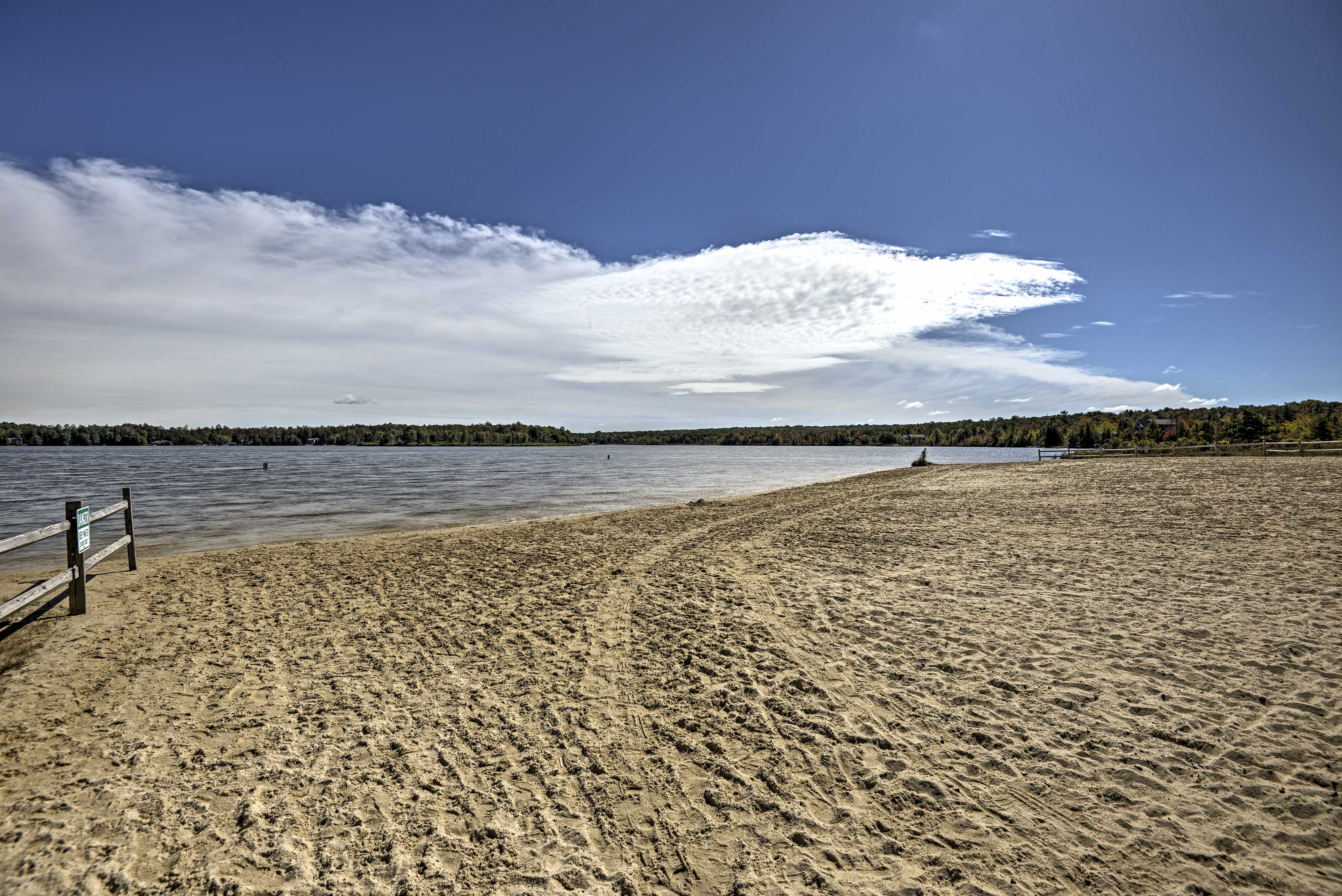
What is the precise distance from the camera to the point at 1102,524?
533 inches

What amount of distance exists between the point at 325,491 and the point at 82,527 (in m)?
24.9

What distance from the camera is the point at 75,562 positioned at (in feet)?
27.4

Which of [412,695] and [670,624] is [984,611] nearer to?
[670,624]

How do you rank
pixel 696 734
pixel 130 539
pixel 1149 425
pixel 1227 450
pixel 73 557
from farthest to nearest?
pixel 1149 425 → pixel 1227 450 → pixel 130 539 → pixel 73 557 → pixel 696 734

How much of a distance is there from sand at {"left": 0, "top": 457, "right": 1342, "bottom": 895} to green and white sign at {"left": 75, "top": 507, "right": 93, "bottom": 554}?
1.12 m

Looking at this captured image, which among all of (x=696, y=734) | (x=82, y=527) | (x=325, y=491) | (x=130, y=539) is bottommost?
(x=325, y=491)

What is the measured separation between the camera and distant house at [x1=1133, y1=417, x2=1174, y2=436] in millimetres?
110812

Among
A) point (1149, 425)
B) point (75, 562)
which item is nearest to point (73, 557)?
point (75, 562)

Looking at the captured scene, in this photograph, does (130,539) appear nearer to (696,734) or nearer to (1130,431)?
(696,734)

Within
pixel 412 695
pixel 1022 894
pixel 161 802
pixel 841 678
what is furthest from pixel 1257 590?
pixel 161 802

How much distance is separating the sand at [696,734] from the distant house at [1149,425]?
439ft

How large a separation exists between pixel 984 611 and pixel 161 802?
864 centimetres

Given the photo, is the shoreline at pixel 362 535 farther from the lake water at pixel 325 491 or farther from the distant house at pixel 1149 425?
the distant house at pixel 1149 425

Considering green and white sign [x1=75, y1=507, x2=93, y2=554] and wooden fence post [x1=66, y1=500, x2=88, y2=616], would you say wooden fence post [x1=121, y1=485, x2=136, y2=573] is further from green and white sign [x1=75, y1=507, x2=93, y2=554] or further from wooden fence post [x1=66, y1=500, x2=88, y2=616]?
wooden fence post [x1=66, y1=500, x2=88, y2=616]
